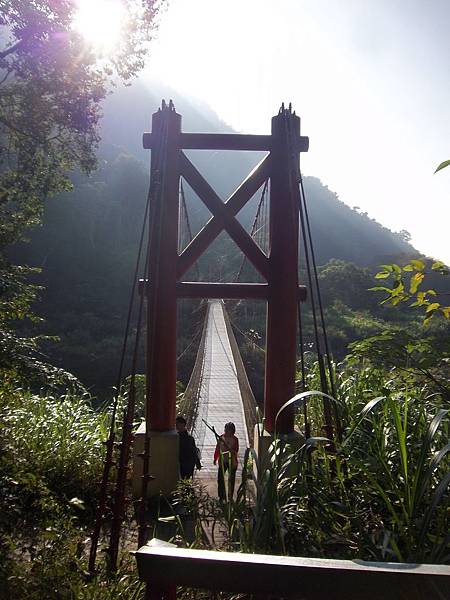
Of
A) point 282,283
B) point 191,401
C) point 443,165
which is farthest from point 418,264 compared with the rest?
point 191,401

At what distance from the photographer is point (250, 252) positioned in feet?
8.97

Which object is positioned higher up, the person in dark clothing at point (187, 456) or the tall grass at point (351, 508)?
the person in dark clothing at point (187, 456)

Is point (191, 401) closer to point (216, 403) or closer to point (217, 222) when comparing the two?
point (216, 403)

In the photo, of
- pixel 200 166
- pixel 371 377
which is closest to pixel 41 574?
pixel 371 377

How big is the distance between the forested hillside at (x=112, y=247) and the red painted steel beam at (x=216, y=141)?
6.82 meters

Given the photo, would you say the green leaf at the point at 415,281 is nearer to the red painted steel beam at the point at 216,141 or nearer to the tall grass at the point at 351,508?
the tall grass at the point at 351,508

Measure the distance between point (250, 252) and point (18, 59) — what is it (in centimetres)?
306

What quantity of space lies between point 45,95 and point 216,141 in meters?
2.56

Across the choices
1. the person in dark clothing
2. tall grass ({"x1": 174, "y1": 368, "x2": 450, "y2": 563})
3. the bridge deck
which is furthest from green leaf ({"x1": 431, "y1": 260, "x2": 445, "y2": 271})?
the bridge deck

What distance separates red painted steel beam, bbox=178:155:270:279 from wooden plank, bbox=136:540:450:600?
2.05 metres

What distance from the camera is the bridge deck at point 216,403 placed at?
340 cm

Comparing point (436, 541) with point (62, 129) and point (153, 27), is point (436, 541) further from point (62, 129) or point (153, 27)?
point (153, 27)

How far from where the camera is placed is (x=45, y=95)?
4613mm

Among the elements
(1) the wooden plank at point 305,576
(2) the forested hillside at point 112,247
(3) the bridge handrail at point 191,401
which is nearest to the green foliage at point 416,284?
(1) the wooden plank at point 305,576
